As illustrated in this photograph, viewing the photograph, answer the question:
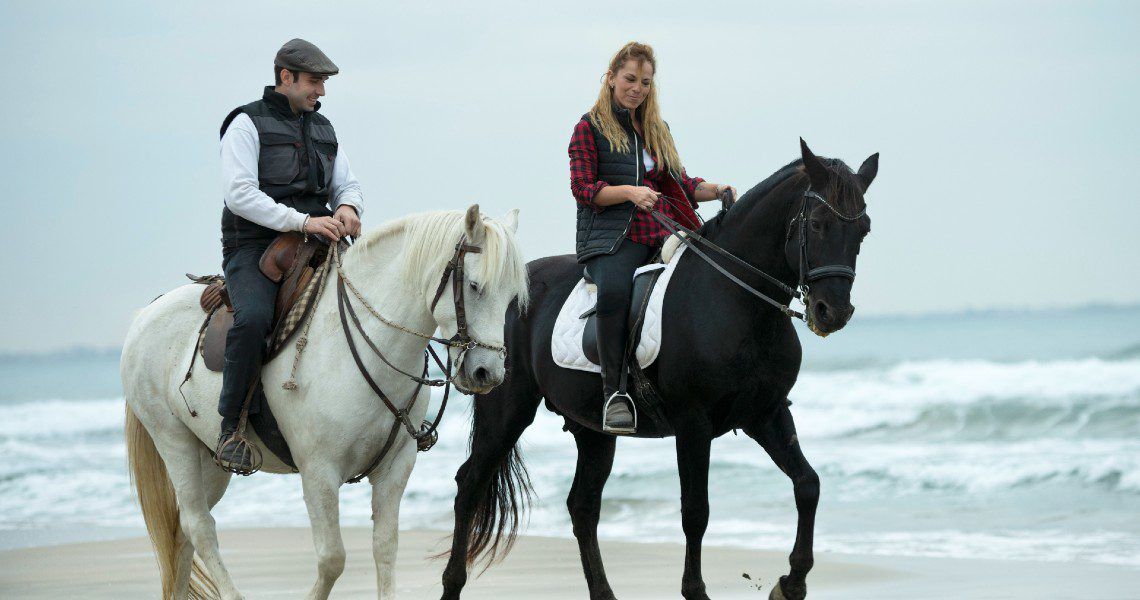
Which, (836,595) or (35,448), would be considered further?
(35,448)

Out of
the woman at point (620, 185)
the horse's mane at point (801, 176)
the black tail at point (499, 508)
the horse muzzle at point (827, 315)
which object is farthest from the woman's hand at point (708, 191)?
the black tail at point (499, 508)

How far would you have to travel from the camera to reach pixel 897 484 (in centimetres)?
1105

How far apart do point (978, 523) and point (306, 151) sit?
20.7ft

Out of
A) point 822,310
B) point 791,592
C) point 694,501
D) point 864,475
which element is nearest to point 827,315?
point 822,310

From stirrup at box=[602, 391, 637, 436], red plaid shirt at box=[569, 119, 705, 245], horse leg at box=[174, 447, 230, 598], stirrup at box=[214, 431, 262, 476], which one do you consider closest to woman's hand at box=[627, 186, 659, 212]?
red plaid shirt at box=[569, 119, 705, 245]

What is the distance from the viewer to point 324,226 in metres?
4.38

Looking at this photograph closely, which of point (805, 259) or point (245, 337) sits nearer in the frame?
point (245, 337)

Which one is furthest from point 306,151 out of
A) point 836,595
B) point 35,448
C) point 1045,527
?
point 35,448

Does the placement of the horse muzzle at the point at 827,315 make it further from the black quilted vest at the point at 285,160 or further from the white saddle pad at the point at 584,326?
the black quilted vest at the point at 285,160

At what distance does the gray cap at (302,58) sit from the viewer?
14.8ft

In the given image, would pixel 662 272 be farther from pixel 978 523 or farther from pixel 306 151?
pixel 978 523

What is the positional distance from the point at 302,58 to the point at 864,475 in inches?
323

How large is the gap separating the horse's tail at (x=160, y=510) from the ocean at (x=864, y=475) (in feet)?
6.41

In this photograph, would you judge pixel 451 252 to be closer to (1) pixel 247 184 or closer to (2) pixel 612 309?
(1) pixel 247 184
